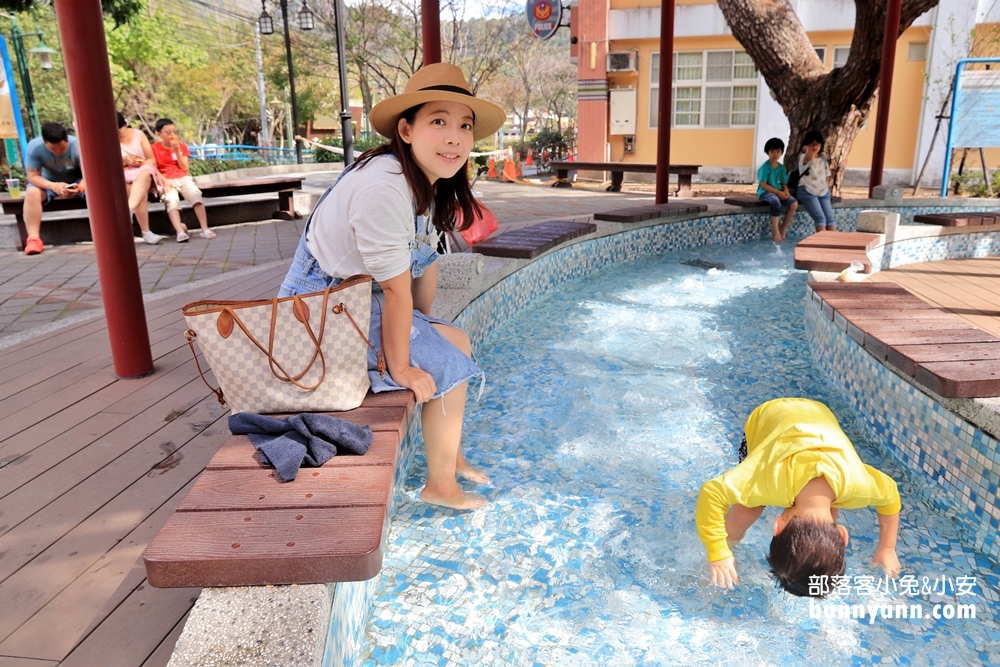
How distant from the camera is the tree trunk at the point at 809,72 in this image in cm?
993

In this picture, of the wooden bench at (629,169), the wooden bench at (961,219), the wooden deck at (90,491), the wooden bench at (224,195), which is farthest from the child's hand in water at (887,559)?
the wooden bench at (629,169)

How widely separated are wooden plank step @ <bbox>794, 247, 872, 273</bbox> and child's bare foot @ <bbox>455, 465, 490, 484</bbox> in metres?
3.17

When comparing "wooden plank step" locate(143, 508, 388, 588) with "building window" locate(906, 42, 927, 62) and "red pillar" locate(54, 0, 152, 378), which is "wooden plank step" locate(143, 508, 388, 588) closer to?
"red pillar" locate(54, 0, 152, 378)

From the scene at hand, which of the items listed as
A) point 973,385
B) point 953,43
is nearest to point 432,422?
point 973,385

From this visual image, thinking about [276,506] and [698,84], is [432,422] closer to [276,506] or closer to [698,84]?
[276,506]

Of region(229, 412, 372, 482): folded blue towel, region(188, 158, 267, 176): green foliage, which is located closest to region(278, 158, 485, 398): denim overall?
region(229, 412, 372, 482): folded blue towel

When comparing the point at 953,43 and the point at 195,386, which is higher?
the point at 953,43

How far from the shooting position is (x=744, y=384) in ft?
14.4

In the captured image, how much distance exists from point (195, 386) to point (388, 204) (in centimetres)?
193

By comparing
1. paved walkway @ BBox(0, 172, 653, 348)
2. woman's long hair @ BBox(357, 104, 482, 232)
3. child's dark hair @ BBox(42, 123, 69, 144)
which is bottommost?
paved walkway @ BBox(0, 172, 653, 348)

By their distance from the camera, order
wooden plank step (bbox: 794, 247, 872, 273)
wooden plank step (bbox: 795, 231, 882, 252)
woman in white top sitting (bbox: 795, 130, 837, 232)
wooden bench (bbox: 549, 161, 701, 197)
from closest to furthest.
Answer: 1. wooden plank step (bbox: 794, 247, 872, 273)
2. wooden plank step (bbox: 795, 231, 882, 252)
3. woman in white top sitting (bbox: 795, 130, 837, 232)
4. wooden bench (bbox: 549, 161, 701, 197)

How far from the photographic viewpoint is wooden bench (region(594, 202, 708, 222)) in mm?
7988

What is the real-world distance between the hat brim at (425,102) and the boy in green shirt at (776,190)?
705 centimetres

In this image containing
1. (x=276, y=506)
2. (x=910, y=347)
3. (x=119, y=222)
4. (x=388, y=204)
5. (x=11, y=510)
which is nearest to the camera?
(x=276, y=506)
